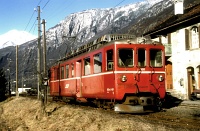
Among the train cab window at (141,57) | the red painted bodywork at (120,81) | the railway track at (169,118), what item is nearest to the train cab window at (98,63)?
the red painted bodywork at (120,81)

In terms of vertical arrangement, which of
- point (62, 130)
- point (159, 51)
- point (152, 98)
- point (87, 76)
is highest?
point (159, 51)

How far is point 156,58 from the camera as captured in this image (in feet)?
49.6

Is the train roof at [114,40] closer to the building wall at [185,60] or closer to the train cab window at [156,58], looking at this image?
the train cab window at [156,58]

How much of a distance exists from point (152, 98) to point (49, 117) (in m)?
5.51

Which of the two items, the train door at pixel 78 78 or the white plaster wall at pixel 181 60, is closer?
the train door at pixel 78 78

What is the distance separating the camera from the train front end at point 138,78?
14021mm

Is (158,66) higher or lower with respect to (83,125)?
higher

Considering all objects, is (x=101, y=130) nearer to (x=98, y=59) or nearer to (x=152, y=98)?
(x=152, y=98)

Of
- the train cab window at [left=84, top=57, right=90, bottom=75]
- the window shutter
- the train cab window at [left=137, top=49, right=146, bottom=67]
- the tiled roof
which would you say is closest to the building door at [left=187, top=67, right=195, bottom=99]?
the window shutter

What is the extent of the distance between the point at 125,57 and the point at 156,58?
165cm

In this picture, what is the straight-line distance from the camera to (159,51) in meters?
15.2

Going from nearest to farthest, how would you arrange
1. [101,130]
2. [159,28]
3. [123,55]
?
1. [101,130]
2. [123,55]
3. [159,28]

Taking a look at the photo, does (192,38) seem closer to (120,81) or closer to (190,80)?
(190,80)

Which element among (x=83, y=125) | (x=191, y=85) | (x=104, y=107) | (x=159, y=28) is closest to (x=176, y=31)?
(x=159, y=28)
